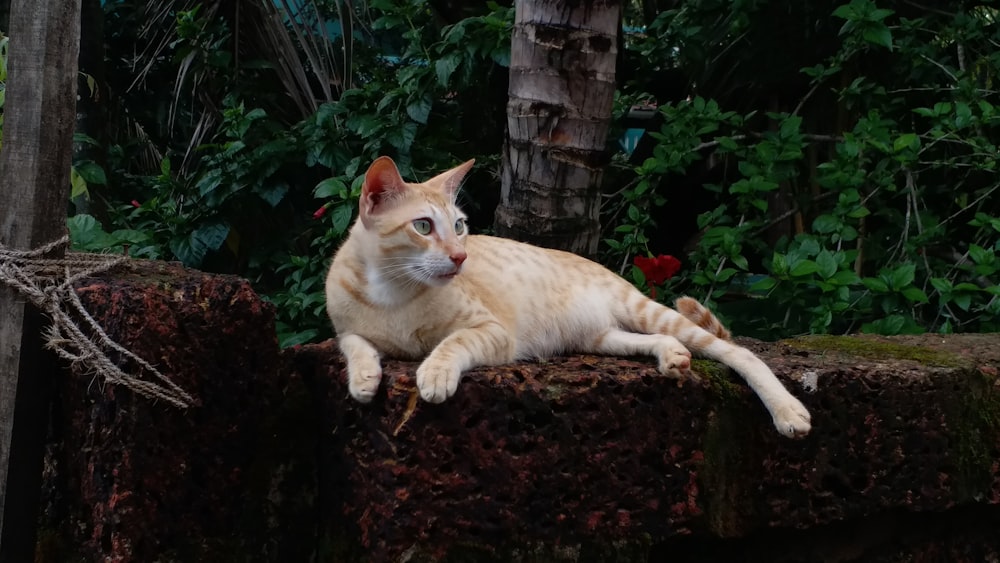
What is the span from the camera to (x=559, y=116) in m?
3.59

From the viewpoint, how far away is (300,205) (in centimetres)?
501

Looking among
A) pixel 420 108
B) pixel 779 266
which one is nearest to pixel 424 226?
pixel 779 266

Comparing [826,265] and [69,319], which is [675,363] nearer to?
[826,265]

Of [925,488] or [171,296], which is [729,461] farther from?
[171,296]

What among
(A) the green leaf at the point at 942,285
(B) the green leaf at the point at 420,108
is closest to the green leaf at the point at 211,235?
(B) the green leaf at the point at 420,108

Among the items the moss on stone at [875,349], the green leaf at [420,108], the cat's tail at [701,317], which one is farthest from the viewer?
the green leaf at [420,108]

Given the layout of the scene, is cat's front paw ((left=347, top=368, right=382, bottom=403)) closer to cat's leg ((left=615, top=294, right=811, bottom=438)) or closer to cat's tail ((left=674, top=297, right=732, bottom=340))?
cat's leg ((left=615, top=294, right=811, bottom=438))

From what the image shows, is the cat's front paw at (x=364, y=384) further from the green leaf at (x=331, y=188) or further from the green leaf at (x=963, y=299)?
the green leaf at (x=963, y=299)

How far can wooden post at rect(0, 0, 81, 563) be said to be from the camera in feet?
7.93

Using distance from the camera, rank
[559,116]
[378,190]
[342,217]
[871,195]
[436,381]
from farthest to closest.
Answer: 1. [871,195]
2. [342,217]
3. [559,116]
4. [378,190]
5. [436,381]

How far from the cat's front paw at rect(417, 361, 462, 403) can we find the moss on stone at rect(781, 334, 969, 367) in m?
1.59

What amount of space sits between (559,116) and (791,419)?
1552 millimetres

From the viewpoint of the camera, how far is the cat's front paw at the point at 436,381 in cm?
228

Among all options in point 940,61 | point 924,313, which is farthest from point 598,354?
point 940,61
